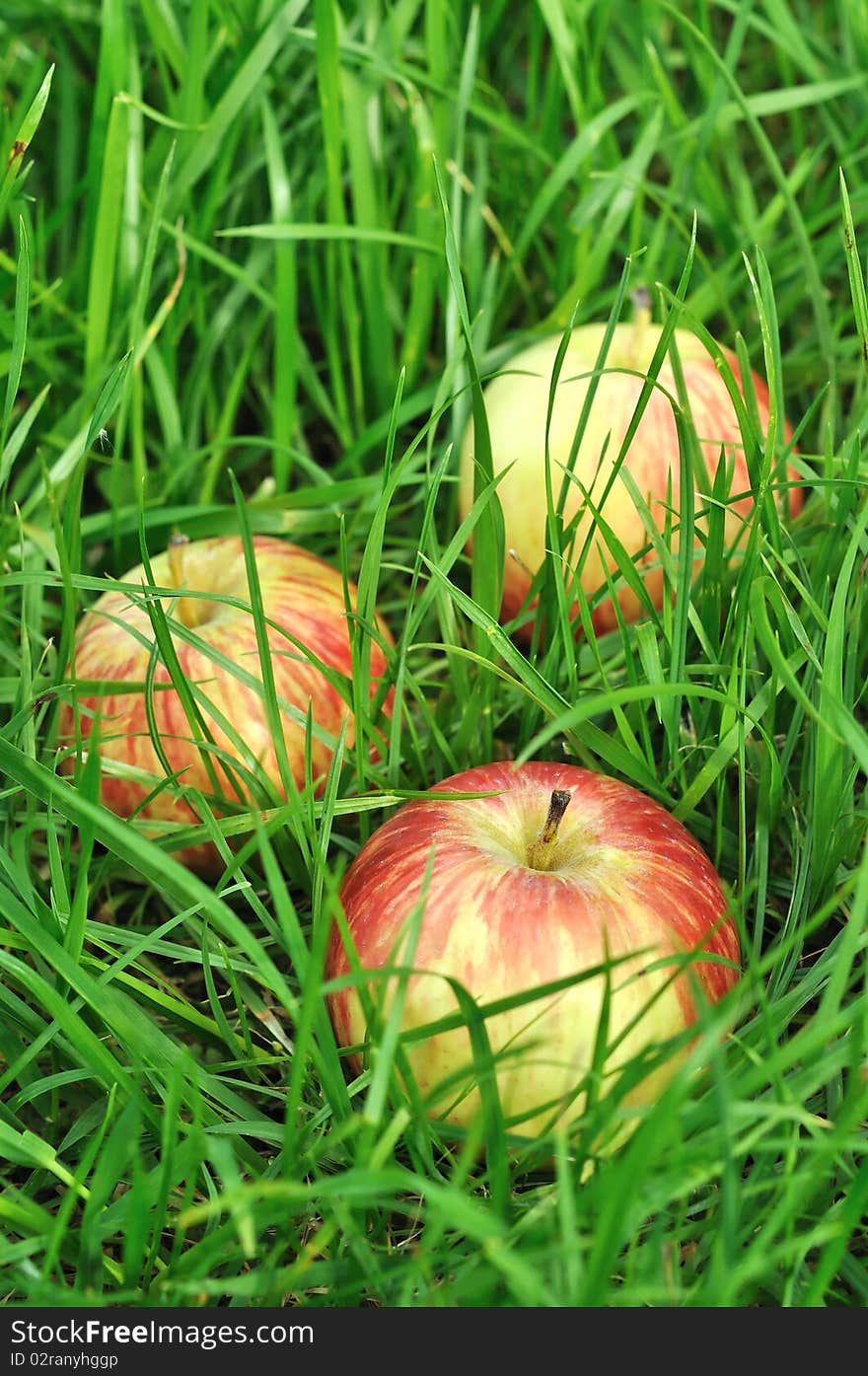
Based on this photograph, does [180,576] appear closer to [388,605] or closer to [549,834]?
[388,605]

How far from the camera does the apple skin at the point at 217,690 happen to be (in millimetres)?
1153

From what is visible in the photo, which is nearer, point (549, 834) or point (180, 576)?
point (549, 834)

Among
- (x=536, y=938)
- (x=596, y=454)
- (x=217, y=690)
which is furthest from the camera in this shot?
(x=596, y=454)

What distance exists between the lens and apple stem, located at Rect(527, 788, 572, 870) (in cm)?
93

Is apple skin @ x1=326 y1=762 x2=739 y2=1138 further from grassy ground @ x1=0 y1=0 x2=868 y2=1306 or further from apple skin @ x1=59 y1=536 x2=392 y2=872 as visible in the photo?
apple skin @ x1=59 y1=536 x2=392 y2=872

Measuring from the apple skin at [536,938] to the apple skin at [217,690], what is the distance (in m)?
0.21

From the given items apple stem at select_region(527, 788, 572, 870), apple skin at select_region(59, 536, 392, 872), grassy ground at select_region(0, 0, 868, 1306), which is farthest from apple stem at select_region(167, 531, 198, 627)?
apple stem at select_region(527, 788, 572, 870)

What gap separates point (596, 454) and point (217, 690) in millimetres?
460

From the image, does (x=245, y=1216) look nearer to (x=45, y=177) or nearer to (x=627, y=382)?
(x=627, y=382)

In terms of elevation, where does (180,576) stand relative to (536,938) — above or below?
above

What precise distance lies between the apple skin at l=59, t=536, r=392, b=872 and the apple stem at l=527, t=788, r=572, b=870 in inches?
9.0

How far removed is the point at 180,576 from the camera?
1229 millimetres

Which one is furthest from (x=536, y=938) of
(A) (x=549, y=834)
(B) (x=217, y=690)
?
(B) (x=217, y=690)


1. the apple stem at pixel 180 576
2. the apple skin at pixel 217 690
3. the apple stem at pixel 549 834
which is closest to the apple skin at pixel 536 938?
the apple stem at pixel 549 834
